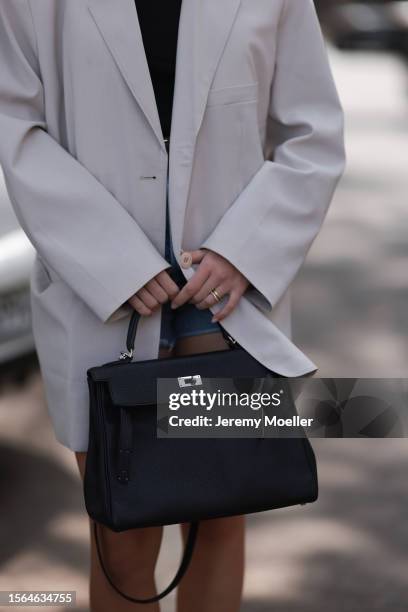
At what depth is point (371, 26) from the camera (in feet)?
59.7

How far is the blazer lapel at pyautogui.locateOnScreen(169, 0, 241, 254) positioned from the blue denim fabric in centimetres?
A: 12

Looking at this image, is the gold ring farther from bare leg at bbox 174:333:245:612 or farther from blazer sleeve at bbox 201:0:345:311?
bare leg at bbox 174:333:245:612

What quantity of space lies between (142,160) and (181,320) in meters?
0.34

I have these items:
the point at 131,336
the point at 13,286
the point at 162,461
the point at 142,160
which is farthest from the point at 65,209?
the point at 13,286

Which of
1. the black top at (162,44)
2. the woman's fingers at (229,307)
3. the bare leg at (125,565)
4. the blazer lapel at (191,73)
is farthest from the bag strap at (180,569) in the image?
the black top at (162,44)

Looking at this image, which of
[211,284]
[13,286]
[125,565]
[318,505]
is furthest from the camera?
[13,286]

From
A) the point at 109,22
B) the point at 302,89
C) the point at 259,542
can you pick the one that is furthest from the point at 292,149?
the point at 259,542

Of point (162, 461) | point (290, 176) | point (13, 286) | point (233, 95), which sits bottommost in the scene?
point (13, 286)

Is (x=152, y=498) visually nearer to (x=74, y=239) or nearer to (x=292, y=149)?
(x=74, y=239)

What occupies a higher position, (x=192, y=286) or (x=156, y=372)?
(x=192, y=286)

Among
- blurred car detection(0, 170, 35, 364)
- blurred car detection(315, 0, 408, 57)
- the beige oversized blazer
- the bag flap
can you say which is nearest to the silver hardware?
the bag flap

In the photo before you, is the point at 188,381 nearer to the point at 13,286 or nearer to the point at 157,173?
the point at 157,173

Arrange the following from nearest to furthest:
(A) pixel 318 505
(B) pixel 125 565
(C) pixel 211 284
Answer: (C) pixel 211 284 → (B) pixel 125 565 → (A) pixel 318 505

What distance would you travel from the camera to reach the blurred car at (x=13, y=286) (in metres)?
4.02
